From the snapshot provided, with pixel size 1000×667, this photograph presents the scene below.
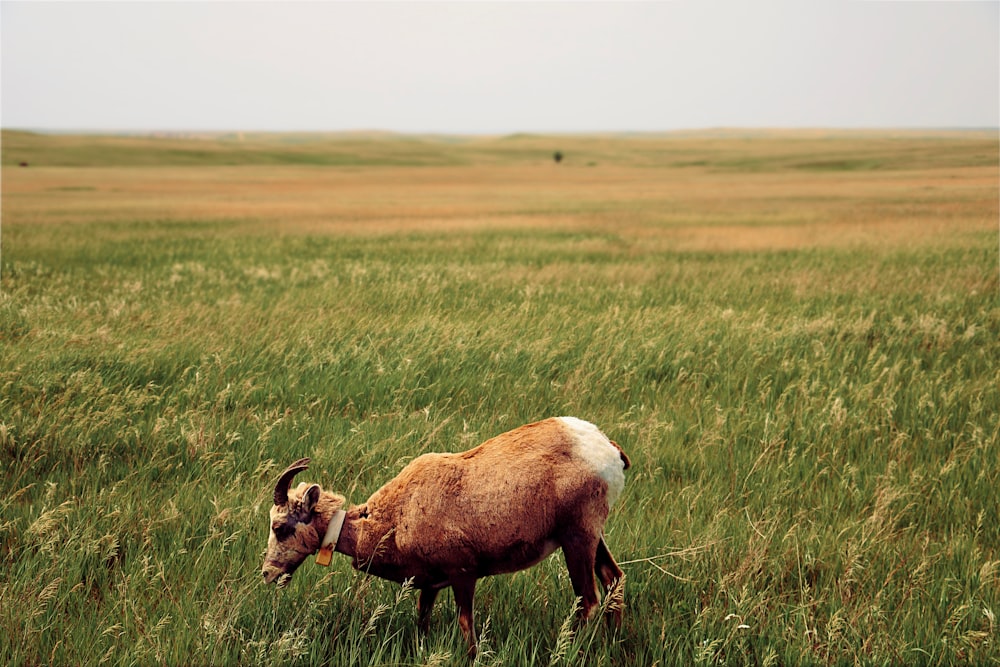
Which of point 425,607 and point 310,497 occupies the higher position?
point 310,497

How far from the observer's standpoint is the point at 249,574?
12.8 feet

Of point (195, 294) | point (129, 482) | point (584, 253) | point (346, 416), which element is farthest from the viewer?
point (584, 253)

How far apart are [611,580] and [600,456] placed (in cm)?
68

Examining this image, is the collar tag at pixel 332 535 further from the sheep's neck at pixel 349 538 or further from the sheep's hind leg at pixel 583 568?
the sheep's hind leg at pixel 583 568

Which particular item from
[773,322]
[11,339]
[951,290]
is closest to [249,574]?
[11,339]

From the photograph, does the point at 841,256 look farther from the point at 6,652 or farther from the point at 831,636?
the point at 6,652

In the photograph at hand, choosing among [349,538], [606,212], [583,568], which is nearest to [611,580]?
[583,568]

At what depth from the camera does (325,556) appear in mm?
2994

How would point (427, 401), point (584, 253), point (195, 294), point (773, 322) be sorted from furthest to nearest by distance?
point (584, 253) → point (195, 294) → point (773, 322) → point (427, 401)

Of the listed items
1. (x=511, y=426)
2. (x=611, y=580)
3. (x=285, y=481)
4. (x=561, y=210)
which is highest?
(x=285, y=481)

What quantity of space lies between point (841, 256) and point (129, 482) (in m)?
17.6

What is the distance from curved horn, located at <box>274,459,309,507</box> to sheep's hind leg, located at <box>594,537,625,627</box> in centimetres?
128

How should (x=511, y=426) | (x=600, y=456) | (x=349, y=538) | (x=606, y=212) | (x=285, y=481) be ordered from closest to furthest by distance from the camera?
(x=285, y=481), (x=600, y=456), (x=349, y=538), (x=511, y=426), (x=606, y=212)

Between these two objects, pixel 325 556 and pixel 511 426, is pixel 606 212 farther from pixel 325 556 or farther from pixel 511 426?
pixel 325 556
